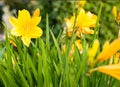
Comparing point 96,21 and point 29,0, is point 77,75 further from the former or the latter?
point 29,0

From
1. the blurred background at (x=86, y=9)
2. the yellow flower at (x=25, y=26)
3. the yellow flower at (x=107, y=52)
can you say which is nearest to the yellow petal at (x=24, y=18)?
the yellow flower at (x=25, y=26)

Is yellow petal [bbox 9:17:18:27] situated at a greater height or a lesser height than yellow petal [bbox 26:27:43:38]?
greater

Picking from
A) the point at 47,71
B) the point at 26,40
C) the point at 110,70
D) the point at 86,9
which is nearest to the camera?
the point at 110,70

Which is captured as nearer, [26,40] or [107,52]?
[107,52]

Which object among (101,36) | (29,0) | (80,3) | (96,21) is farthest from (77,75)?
(29,0)

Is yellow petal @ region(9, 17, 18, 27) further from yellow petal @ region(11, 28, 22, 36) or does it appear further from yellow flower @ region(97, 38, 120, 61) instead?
yellow flower @ region(97, 38, 120, 61)

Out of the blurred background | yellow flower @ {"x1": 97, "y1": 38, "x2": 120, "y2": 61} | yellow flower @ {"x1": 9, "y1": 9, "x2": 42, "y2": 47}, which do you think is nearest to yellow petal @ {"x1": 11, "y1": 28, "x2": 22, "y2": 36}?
yellow flower @ {"x1": 9, "y1": 9, "x2": 42, "y2": 47}

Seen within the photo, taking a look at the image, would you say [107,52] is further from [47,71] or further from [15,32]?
[15,32]

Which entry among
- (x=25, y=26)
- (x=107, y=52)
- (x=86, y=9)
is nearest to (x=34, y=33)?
(x=25, y=26)

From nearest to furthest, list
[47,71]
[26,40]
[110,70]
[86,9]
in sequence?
[110,70] < [47,71] < [26,40] < [86,9]

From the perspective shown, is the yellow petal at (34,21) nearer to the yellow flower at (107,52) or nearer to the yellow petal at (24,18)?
the yellow petal at (24,18)

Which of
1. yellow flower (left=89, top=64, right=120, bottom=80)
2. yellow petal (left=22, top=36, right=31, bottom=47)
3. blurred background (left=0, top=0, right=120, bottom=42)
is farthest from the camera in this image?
blurred background (left=0, top=0, right=120, bottom=42)
